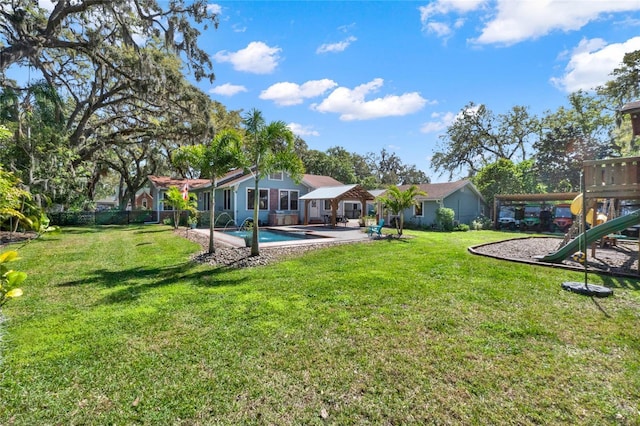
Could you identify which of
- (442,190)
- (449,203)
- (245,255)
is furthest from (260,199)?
(449,203)

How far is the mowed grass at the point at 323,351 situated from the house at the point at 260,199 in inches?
539

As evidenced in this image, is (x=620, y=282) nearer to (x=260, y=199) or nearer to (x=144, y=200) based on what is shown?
(x=260, y=199)

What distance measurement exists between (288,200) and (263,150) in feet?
43.9

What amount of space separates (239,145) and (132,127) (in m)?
18.4

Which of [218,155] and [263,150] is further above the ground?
[263,150]

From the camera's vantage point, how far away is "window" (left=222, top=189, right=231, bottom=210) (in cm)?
2159

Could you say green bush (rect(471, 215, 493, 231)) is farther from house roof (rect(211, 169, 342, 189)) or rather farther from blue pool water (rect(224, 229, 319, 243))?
blue pool water (rect(224, 229, 319, 243))

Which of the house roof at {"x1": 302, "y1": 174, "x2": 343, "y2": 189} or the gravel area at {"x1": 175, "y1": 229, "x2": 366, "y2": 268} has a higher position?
the house roof at {"x1": 302, "y1": 174, "x2": 343, "y2": 189}

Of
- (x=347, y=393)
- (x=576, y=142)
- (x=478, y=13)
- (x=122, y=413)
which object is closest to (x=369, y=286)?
(x=347, y=393)

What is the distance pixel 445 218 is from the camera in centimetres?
1984

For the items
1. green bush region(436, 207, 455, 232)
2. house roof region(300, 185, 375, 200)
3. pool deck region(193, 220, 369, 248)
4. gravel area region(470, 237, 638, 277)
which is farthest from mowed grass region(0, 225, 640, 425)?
green bush region(436, 207, 455, 232)

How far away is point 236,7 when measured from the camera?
12.1m

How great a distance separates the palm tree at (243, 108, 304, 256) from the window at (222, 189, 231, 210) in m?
12.3

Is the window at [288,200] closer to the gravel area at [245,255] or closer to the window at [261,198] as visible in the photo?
the window at [261,198]
